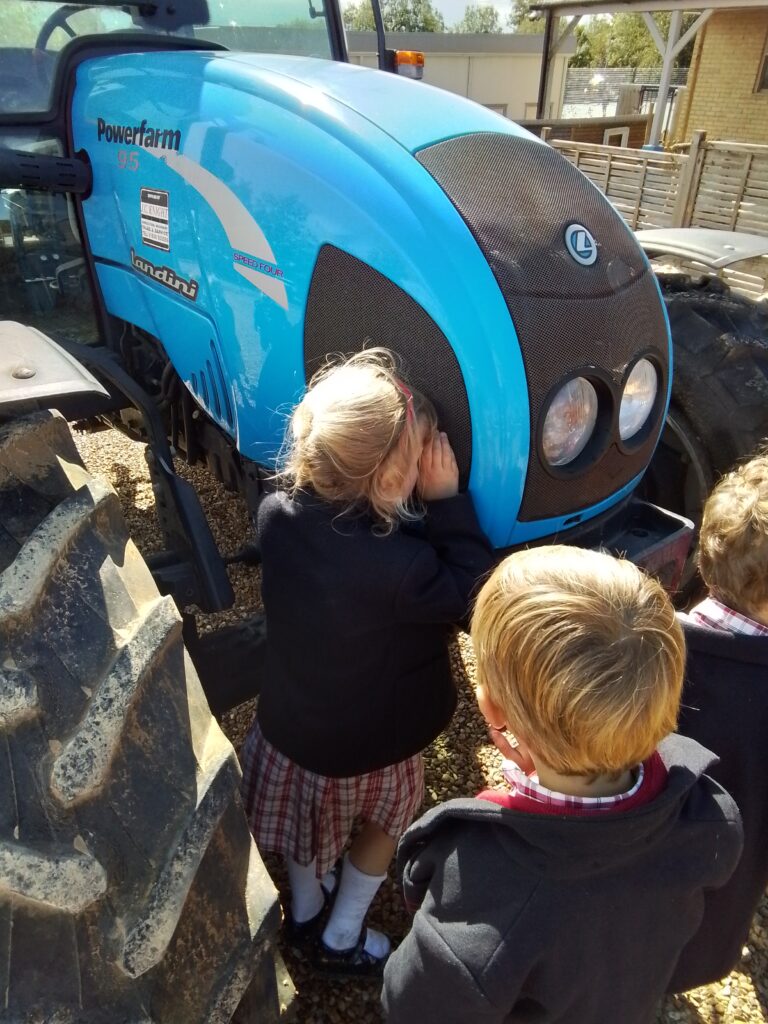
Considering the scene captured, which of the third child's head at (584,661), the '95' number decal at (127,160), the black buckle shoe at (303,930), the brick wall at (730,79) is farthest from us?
the brick wall at (730,79)

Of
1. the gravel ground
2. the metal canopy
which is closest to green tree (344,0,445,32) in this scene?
the metal canopy

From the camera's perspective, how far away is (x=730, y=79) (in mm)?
14273

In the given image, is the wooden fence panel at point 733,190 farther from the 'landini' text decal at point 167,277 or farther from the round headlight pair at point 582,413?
the 'landini' text decal at point 167,277

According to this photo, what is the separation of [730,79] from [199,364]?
15456 mm

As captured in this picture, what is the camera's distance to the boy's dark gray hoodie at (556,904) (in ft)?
3.38

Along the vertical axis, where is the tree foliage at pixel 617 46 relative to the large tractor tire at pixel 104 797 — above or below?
above

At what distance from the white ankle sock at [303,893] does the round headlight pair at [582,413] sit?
1.08 meters

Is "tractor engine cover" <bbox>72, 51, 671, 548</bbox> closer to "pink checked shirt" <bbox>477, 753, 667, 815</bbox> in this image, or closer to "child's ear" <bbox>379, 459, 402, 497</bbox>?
"child's ear" <bbox>379, 459, 402, 497</bbox>

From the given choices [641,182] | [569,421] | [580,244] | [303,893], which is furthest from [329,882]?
[641,182]

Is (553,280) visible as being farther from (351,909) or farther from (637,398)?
(351,909)

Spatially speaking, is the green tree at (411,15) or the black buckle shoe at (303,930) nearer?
the black buckle shoe at (303,930)

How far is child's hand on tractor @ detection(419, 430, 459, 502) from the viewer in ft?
5.13

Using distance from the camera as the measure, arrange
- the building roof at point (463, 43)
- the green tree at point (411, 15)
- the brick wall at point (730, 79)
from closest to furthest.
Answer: the brick wall at point (730, 79)
the building roof at point (463, 43)
the green tree at point (411, 15)

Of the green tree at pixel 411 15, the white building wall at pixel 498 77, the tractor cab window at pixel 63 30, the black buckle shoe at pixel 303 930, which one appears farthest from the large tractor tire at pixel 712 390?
the green tree at pixel 411 15
